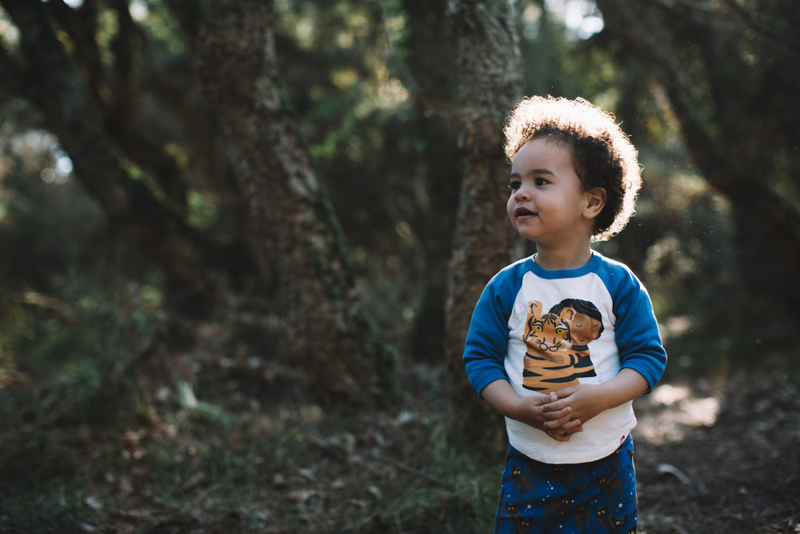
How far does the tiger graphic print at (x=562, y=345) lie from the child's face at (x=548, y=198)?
0.76 ft

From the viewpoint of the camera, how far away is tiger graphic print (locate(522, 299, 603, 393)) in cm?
161

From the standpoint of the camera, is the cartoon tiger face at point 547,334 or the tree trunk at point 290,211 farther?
the tree trunk at point 290,211

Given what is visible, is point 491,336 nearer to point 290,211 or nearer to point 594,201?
point 594,201

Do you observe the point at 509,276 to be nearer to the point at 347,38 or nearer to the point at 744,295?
the point at 744,295

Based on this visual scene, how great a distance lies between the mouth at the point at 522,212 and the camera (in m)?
1.69

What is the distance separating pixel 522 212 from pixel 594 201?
26 cm

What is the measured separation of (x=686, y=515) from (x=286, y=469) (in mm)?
2241

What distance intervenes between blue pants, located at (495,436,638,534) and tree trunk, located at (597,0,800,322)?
434cm

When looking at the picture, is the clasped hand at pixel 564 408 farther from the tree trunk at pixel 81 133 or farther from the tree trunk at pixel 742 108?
the tree trunk at pixel 81 133

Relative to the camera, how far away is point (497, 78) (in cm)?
280

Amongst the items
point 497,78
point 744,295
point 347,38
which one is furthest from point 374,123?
point 744,295

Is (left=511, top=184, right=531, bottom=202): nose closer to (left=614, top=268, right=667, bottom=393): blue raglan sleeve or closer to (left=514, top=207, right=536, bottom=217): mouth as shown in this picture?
(left=514, top=207, right=536, bottom=217): mouth

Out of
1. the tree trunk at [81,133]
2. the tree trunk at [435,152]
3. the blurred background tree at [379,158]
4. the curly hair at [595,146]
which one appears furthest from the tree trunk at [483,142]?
the tree trunk at [81,133]

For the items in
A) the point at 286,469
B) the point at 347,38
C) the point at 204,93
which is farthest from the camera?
the point at 347,38
